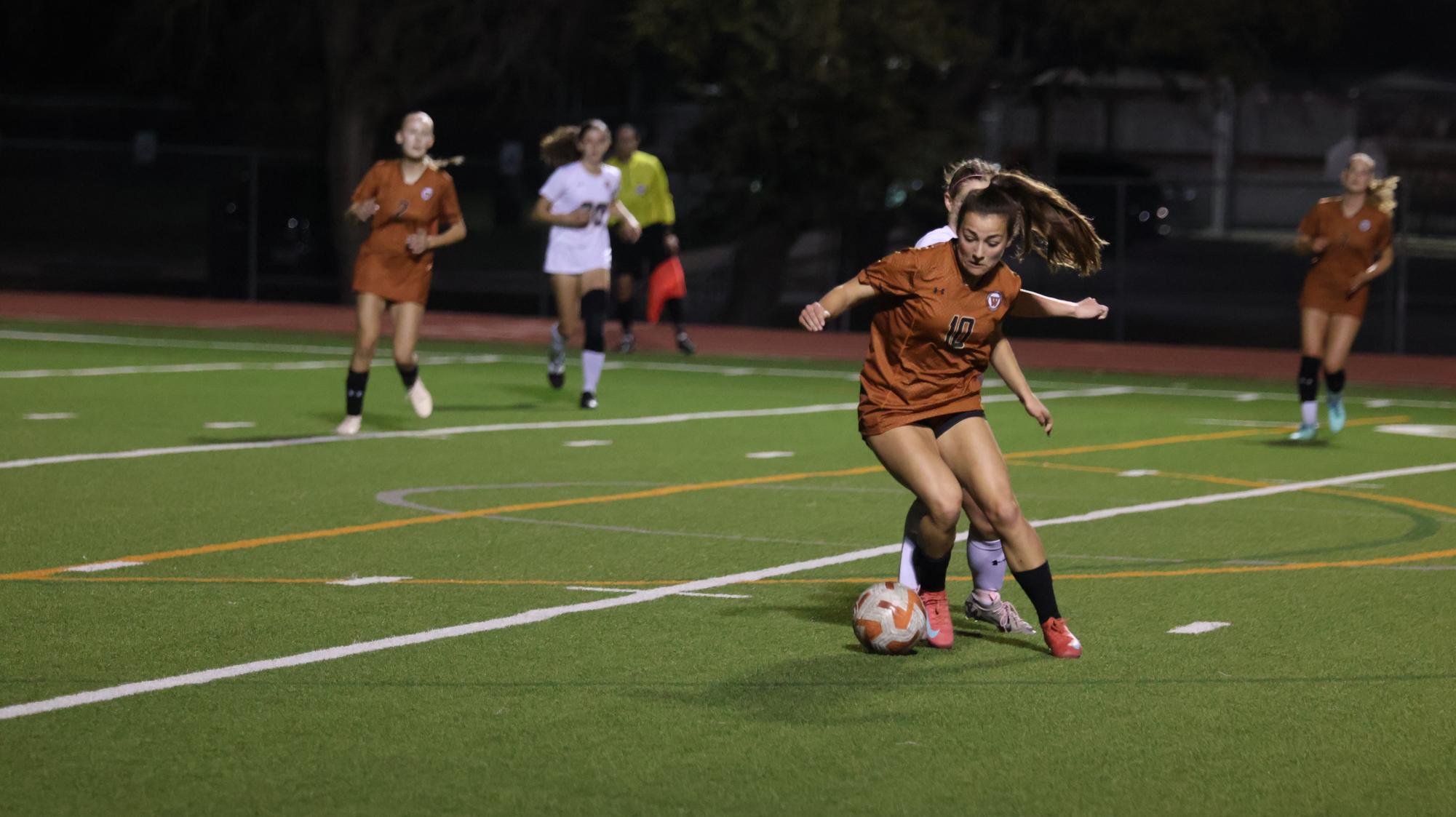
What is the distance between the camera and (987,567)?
331 inches

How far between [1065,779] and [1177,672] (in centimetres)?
159

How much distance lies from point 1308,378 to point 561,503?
6388 mm

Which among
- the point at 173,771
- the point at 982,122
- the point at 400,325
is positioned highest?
the point at 982,122

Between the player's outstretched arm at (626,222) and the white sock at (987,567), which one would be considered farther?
the player's outstretched arm at (626,222)

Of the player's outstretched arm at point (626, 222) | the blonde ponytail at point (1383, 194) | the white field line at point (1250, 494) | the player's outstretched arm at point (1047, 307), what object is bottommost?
the white field line at point (1250, 494)

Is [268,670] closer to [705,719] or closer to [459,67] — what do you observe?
[705,719]

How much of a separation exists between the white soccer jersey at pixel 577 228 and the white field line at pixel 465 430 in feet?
4.92

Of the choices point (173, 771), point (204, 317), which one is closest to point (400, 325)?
point (173, 771)

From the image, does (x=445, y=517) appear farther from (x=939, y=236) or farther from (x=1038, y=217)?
(x=1038, y=217)

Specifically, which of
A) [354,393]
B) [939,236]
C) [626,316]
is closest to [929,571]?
[939,236]

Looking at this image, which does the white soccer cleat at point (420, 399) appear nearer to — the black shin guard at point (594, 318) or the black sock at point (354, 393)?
the black sock at point (354, 393)

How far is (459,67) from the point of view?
31203 mm

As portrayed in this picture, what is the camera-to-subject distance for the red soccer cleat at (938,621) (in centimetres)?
805

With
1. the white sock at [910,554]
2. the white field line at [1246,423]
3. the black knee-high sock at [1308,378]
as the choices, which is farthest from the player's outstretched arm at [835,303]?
the white field line at [1246,423]
